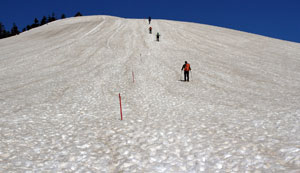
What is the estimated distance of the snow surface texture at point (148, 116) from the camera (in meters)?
6.83

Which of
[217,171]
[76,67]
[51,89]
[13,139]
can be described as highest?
[76,67]

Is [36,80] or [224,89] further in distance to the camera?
[36,80]

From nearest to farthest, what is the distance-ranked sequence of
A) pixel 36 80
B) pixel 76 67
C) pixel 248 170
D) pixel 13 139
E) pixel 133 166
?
pixel 248 170 → pixel 133 166 → pixel 13 139 → pixel 36 80 → pixel 76 67

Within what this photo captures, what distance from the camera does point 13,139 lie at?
331 inches

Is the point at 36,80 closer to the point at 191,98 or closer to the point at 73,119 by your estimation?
the point at 73,119

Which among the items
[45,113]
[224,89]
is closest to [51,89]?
[45,113]

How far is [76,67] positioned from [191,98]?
1725cm

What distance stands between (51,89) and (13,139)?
33.2 feet

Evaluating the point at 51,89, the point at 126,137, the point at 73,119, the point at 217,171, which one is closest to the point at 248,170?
the point at 217,171

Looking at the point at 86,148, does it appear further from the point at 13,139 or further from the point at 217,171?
the point at 217,171

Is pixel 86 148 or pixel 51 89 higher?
pixel 51 89

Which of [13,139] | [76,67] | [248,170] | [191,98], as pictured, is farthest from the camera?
[76,67]

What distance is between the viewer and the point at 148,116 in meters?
11.6

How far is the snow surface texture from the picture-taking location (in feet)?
22.4
